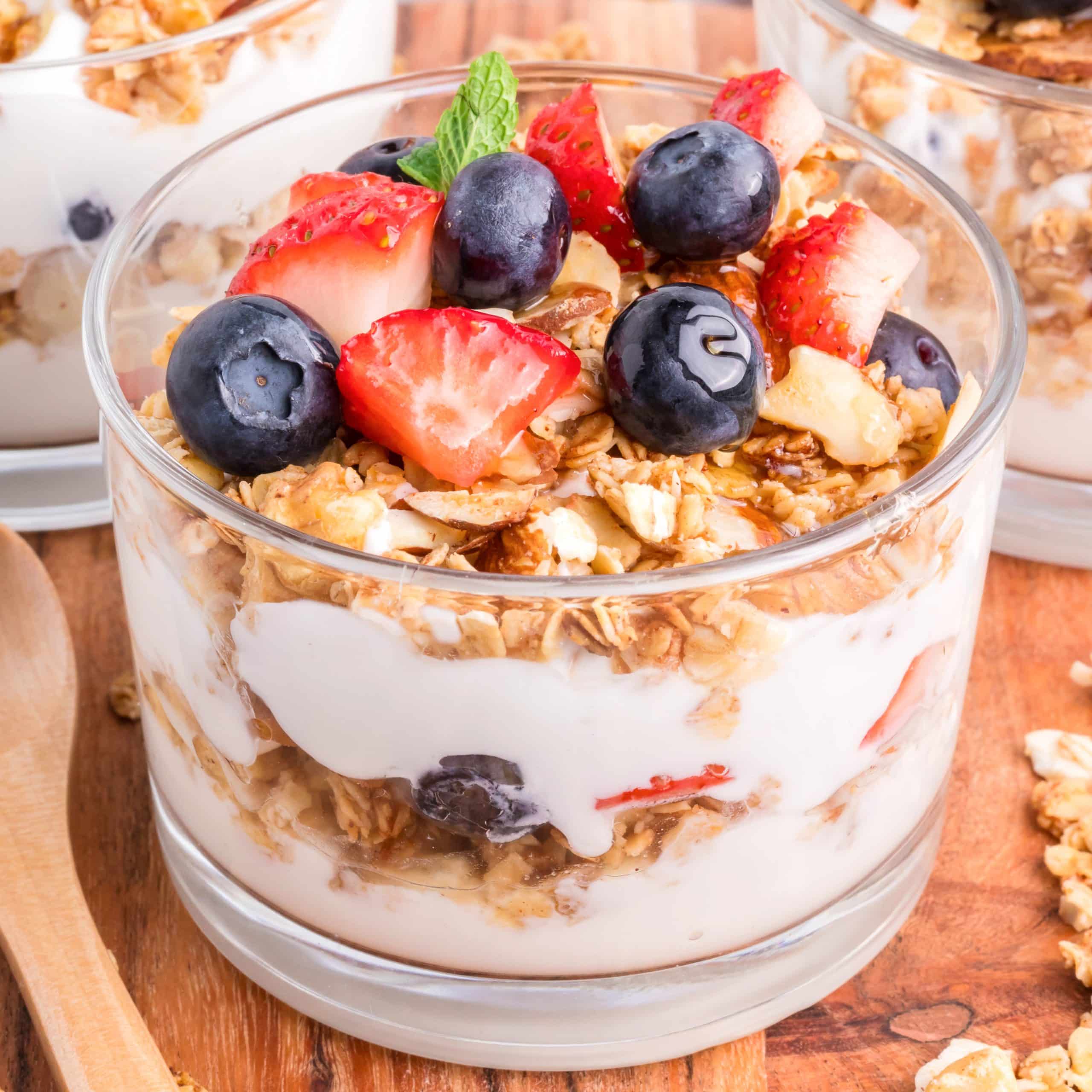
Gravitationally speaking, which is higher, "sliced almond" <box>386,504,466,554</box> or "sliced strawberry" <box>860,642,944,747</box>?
"sliced almond" <box>386,504,466,554</box>

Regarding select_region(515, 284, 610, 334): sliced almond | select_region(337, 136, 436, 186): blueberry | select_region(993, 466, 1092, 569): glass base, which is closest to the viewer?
select_region(515, 284, 610, 334): sliced almond

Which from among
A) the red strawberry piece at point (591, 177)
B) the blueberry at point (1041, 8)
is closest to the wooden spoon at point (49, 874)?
the red strawberry piece at point (591, 177)

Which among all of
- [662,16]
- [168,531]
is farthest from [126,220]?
[662,16]

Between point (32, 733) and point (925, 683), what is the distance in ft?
2.29

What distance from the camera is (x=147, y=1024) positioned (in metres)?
1.02

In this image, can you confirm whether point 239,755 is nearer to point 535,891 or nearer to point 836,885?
point 535,891

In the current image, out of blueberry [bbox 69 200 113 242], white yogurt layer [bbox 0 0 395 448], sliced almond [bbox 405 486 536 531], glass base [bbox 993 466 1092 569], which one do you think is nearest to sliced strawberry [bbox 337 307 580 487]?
sliced almond [bbox 405 486 536 531]

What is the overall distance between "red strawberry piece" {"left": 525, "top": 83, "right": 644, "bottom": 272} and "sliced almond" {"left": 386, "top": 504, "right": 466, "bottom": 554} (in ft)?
0.95

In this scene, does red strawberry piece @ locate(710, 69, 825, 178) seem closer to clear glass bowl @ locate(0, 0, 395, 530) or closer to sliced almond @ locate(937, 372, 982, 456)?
sliced almond @ locate(937, 372, 982, 456)

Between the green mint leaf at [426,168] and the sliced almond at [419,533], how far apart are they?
1.04ft

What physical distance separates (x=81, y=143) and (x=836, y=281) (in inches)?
29.0

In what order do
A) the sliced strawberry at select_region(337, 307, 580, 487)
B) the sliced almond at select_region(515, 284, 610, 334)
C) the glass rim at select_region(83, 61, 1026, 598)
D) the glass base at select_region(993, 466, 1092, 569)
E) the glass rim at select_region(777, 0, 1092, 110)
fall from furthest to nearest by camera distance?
the glass base at select_region(993, 466, 1092, 569)
the glass rim at select_region(777, 0, 1092, 110)
the sliced almond at select_region(515, 284, 610, 334)
the sliced strawberry at select_region(337, 307, 580, 487)
the glass rim at select_region(83, 61, 1026, 598)

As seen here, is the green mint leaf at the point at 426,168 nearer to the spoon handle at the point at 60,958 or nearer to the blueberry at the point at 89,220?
the blueberry at the point at 89,220

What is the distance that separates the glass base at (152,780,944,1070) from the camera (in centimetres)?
96
